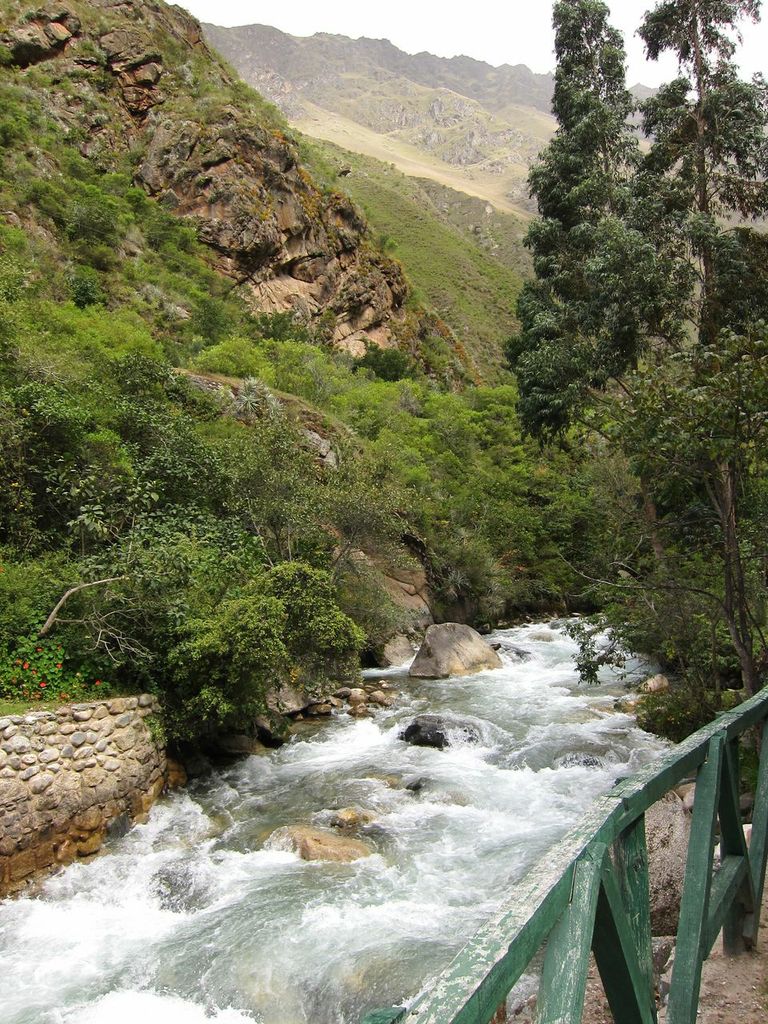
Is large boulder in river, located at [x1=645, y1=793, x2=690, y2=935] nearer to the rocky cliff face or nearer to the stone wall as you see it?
the stone wall

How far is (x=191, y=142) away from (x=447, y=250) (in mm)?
51261

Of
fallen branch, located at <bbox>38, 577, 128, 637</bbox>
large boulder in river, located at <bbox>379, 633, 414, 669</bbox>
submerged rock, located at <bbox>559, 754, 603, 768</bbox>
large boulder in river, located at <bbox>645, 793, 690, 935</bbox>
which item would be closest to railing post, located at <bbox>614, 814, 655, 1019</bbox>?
large boulder in river, located at <bbox>645, 793, 690, 935</bbox>

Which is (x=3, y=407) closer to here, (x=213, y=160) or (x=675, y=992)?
(x=675, y=992)

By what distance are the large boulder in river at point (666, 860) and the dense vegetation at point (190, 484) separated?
6.21 meters

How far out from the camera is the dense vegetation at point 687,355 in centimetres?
691

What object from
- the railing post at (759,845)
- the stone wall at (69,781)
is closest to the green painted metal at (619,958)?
the railing post at (759,845)

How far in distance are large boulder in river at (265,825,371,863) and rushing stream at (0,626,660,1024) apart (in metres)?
0.13

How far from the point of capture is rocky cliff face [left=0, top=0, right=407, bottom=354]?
127 feet

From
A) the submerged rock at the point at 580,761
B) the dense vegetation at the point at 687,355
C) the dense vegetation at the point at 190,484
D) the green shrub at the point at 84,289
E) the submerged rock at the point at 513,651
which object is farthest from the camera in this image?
the green shrub at the point at 84,289

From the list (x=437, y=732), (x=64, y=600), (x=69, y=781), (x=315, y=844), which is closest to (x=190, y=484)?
(x=64, y=600)

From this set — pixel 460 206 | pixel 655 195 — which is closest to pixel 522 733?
pixel 655 195

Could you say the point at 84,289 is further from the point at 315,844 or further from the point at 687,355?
the point at 687,355

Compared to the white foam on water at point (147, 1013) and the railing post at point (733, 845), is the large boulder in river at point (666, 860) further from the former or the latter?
the white foam on water at point (147, 1013)

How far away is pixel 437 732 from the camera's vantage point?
12164mm
